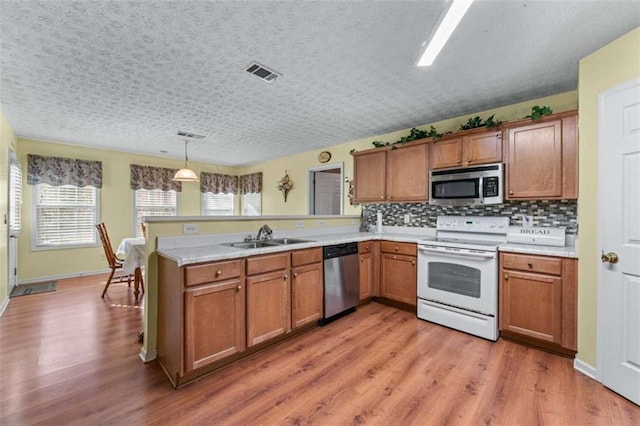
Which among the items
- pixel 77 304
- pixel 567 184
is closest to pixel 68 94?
pixel 77 304

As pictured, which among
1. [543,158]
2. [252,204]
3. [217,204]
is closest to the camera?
[543,158]

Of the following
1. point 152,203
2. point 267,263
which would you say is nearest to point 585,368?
point 267,263

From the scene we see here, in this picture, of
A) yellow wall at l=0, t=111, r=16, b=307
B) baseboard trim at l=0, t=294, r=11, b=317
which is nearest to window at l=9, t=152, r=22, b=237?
yellow wall at l=0, t=111, r=16, b=307

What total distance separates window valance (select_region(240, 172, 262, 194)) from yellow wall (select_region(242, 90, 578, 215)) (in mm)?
135

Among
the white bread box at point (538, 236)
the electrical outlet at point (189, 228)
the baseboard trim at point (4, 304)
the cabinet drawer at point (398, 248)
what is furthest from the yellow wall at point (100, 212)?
the white bread box at point (538, 236)

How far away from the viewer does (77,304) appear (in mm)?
3637

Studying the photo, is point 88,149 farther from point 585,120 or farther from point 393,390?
point 585,120

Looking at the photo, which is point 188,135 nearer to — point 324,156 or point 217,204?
point 324,156

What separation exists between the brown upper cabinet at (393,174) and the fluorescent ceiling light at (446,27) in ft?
5.62

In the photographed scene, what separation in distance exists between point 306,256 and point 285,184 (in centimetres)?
356

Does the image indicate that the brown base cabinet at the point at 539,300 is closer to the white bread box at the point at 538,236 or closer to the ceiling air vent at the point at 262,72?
the white bread box at the point at 538,236

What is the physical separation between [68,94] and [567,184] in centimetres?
502

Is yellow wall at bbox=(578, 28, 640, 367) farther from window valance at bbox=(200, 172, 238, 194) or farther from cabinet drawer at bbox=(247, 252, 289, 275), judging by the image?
window valance at bbox=(200, 172, 238, 194)

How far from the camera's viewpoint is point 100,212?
210 inches
